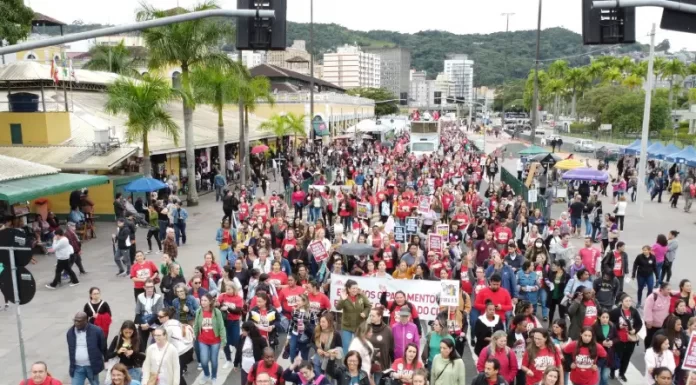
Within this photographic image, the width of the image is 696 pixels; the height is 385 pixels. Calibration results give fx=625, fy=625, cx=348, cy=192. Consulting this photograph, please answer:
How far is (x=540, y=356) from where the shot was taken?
23.9 feet

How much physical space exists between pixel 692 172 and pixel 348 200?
858 inches

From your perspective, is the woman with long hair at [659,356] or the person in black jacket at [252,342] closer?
the woman with long hair at [659,356]

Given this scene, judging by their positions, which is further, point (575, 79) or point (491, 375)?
point (575, 79)

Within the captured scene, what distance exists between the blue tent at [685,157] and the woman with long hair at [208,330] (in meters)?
26.5

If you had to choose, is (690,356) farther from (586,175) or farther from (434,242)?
(586,175)

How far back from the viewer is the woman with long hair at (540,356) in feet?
23.7

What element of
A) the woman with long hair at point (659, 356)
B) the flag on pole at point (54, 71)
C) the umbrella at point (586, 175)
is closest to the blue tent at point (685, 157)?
the umbrella at point (586, 175)

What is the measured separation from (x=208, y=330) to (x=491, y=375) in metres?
3.99

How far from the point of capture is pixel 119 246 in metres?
15.2

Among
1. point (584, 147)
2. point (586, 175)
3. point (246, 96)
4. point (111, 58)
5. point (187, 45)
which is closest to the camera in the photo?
point (586, 175)

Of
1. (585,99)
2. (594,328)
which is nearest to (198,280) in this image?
(594,328)

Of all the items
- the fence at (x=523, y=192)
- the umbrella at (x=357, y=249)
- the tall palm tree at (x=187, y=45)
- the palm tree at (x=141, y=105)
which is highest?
the tall palm tree at (x=187, y=45)

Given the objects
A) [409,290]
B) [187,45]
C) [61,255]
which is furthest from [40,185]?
[409,290]

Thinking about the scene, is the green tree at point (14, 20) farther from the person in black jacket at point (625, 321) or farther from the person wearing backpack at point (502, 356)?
the person in black jacket at point (625, 321)
